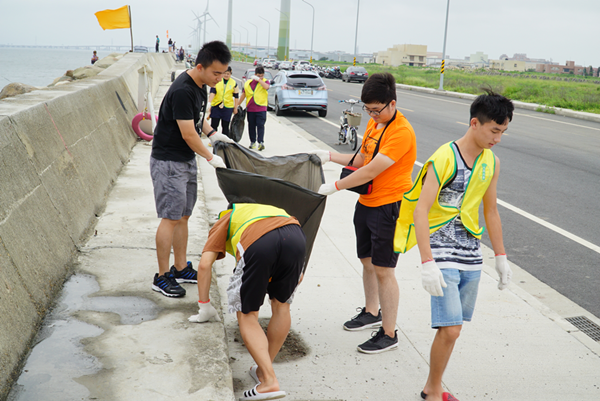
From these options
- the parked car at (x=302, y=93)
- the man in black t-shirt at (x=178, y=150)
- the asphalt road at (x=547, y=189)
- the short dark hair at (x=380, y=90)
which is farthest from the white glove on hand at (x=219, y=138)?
the parked car at (x=302, y=93)

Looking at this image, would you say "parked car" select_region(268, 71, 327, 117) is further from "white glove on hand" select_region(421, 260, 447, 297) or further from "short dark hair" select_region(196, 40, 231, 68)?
"white glove on hand" select_region(421, 260, 447, 297)

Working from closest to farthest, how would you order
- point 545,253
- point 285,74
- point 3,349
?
1. point 3,349
2. point 545,253
3. point 285,74

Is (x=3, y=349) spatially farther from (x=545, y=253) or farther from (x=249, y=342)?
(x=545, y=253)

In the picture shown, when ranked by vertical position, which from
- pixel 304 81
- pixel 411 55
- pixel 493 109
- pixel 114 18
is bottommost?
pixel 493 109

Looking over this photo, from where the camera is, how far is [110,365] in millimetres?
2982

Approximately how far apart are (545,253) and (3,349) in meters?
5.60

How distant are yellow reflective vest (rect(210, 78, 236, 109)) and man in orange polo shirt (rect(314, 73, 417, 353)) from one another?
7.25m

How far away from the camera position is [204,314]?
3.56m

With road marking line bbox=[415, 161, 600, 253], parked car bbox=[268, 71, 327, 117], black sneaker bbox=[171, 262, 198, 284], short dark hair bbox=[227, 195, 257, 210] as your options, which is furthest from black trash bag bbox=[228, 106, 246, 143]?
parked car bbox=[268, 71, 327, 117]

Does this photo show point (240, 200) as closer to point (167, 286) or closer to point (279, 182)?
point (279, 182)

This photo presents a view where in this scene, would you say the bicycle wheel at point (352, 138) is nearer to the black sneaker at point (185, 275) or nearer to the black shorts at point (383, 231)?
the black sneaker at point (185, 275)

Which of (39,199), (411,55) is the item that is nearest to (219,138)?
(39,199)

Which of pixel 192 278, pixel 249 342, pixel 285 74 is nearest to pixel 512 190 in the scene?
pixel 192 278

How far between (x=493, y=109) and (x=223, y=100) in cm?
868
